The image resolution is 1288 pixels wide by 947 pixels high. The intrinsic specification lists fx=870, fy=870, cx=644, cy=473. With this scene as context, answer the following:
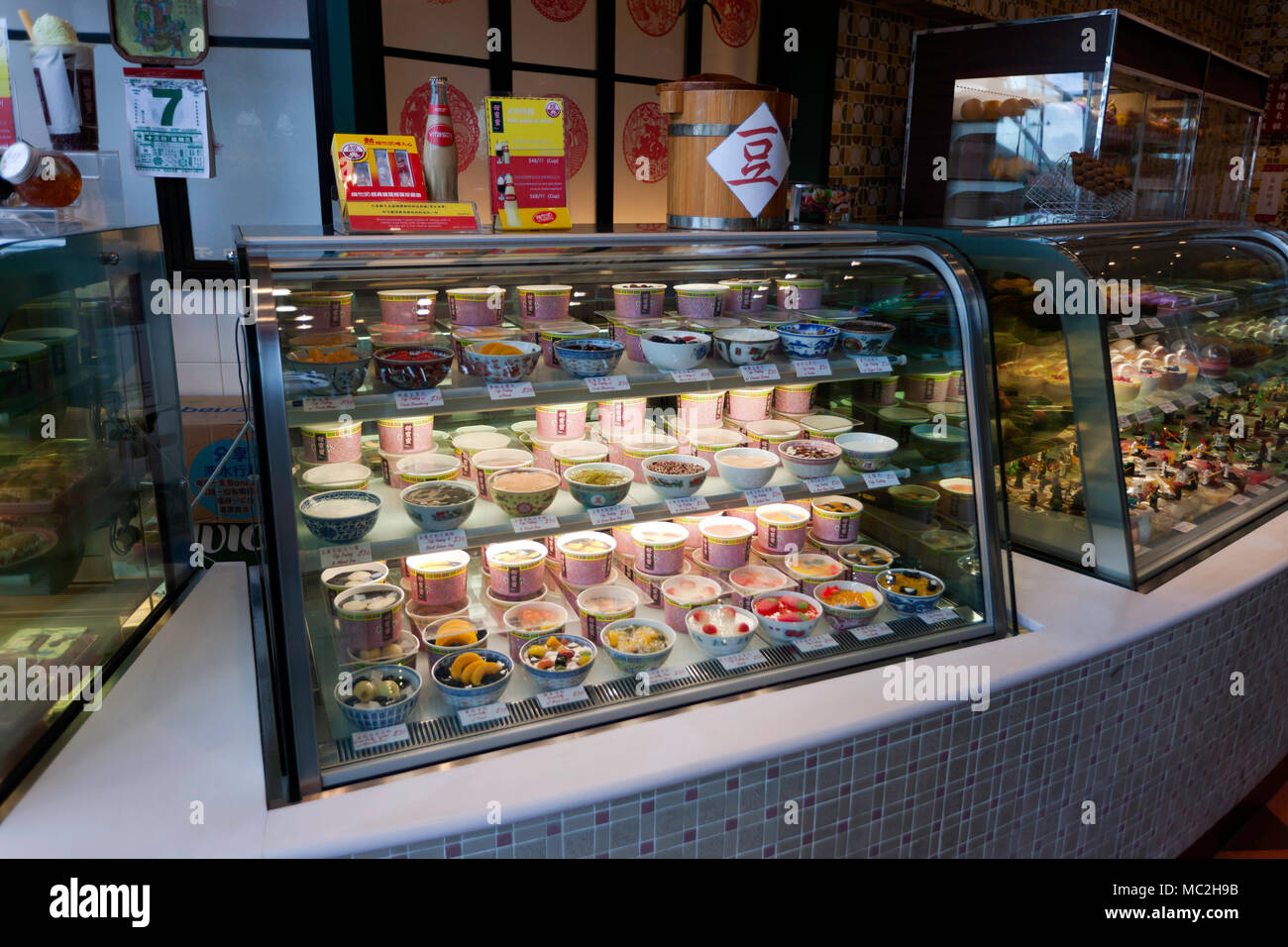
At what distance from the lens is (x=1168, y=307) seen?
3287mm

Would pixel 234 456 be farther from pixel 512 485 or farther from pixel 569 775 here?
pixel 569 775

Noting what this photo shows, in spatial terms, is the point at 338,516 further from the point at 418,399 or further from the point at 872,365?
the point at 872,365

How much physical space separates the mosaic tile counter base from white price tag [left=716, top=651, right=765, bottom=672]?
0.32 m

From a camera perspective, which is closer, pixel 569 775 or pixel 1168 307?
pixel 569 775

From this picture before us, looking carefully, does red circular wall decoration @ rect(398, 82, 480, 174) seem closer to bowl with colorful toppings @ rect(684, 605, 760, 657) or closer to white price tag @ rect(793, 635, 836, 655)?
bowl with colorful toppings @ rect(684, 605, 760, 657)

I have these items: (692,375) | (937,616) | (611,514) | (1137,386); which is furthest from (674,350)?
(1137,386)

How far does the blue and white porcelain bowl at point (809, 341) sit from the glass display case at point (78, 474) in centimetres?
177

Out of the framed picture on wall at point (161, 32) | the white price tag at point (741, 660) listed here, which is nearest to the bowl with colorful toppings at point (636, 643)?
the white price tag at point (741, 660)

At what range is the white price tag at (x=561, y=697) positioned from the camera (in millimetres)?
2018

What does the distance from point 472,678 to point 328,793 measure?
0.41m

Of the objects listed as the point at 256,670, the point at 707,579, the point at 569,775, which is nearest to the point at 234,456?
the point at 256,670

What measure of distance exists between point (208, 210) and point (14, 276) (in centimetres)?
245
